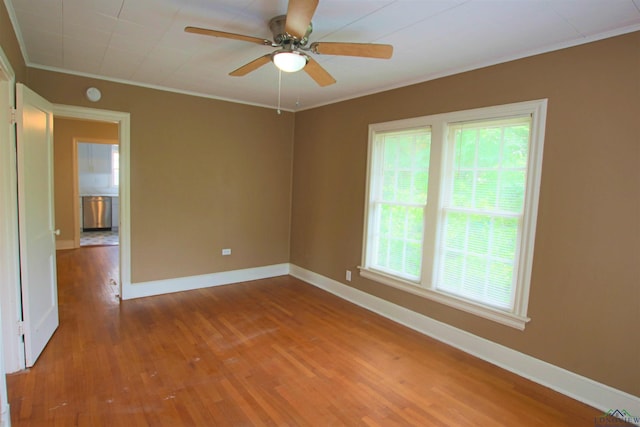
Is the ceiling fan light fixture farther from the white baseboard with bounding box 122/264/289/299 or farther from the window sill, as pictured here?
the white baseboard with bounding box 122/264/289/299

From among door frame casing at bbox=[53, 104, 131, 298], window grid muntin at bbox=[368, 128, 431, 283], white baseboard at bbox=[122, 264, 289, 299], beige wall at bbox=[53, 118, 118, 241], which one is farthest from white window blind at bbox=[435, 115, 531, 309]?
beige wall at bbox=[53, 118, 118, 241]

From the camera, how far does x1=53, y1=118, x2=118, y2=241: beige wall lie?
6.36 meters

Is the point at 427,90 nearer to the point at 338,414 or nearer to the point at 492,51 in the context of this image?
the point at 492,51

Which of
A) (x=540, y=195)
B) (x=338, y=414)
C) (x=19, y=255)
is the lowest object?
(x=338, y=414)

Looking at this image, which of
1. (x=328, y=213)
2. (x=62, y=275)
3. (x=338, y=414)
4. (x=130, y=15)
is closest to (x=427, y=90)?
(x=328, y=213)

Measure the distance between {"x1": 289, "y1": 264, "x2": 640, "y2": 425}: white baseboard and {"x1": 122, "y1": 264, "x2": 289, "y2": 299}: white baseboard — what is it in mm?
1509

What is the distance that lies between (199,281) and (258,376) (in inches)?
90.4

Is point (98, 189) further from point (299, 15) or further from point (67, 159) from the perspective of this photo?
point (299, 15)

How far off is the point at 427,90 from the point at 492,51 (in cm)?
77

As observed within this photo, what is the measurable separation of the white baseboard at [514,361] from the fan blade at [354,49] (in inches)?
97.1

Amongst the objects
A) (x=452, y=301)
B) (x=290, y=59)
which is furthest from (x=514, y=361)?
(x=290, y=59)

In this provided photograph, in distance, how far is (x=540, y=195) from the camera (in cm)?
257

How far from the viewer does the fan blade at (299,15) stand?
1619 millimetres

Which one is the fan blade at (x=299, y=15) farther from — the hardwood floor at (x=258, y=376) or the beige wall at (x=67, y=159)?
the beige wall at (x=67, y=159)
